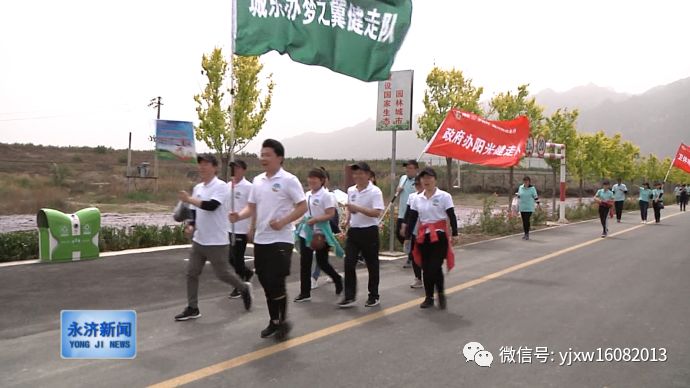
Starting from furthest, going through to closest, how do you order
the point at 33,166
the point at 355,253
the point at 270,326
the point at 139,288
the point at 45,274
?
the point at 33,166
the point at 45,274
the point at 139,288
the point at 355,253
the point at 270,326

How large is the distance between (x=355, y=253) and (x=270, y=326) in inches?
71.3

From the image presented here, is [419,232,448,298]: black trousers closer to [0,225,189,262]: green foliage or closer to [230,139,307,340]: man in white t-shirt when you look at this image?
[230,139,307,340]: man in white t-shirt

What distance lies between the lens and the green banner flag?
704 cm

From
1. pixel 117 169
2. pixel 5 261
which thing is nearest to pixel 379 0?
pixel 5 261

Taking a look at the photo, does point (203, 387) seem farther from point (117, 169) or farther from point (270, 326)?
point (117, 169)

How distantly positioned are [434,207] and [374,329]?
180cm

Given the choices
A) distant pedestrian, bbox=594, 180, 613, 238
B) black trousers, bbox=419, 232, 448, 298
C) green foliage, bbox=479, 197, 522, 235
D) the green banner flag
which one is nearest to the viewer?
black trousers, bbox=419, 232, 448, 298

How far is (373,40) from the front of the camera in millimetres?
9289

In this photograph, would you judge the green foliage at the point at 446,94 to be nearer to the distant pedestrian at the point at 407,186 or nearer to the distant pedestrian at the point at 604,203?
the distant pedestrian at the point at 604,203

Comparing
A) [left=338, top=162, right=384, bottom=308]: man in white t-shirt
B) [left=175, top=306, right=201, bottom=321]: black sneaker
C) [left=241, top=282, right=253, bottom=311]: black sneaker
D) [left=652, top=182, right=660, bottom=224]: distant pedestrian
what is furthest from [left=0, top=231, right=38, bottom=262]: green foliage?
[left=652, top=182, right=660, bottom=224]: distant pedestrian

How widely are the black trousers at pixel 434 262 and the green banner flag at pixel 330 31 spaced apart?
3.39 m

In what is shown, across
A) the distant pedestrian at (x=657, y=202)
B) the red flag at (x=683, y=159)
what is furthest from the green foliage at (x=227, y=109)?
the red flag at (x=683, y=159)

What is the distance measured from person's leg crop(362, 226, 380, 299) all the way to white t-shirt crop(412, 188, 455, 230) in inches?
24.7

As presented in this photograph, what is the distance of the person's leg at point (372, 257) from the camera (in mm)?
6543
